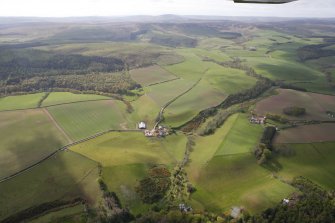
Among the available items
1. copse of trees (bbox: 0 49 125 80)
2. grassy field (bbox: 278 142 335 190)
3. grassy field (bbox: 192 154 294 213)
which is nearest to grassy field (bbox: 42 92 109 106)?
copse of trees (bbox: 0 49 125 80)

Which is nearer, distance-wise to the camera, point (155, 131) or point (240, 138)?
point (240, 138)

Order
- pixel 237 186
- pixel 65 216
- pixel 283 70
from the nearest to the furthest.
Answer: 1. pixel 65 216
2. pixel 237 186
3. pixel 283 70

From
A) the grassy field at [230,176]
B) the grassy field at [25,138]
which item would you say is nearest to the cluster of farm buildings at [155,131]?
the grassy field at [230,176]

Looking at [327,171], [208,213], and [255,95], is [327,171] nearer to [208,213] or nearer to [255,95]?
[208,213]

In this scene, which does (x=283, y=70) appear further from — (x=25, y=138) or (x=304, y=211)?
(x=25, y=138)

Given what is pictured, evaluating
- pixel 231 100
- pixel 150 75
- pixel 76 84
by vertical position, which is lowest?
pixel 231 100

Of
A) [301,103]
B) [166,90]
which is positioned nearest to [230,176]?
[301,103]

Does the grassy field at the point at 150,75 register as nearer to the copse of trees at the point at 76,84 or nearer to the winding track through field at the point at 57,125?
the copse of trees at the point at 76,84

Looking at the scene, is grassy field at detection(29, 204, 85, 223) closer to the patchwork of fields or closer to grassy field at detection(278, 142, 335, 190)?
the patchwork of fields

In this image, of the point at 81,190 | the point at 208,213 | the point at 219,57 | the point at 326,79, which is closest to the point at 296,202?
the point at 208,213
